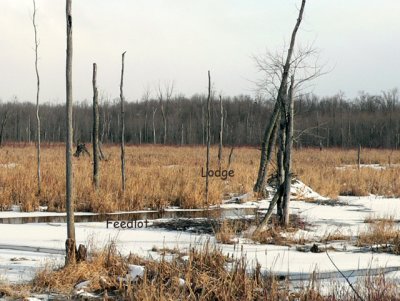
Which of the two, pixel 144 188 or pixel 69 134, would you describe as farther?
pixel 144 188

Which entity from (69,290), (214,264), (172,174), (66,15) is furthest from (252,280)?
(172,174)

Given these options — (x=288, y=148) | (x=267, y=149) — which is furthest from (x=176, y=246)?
(x=267, y=149)

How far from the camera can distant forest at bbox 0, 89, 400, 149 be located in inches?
2461

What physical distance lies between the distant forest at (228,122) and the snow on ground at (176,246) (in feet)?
140

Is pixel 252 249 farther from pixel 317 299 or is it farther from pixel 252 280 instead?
pixel 317 299

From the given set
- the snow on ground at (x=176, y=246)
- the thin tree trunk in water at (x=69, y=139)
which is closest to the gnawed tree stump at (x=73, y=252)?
the thin tree trunk in water at (x=69, y=139)

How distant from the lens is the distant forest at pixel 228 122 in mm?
62500

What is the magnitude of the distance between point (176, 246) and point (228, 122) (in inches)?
2753

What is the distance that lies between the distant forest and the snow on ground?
42690mm

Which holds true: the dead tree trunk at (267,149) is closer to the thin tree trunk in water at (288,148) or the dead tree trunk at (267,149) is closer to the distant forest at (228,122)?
the thin tree trunk in water at (288,148)

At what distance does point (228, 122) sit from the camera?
76.2 m

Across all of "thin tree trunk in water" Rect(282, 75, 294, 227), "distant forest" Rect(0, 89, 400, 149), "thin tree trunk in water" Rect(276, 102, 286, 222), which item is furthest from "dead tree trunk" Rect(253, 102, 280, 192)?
"distant forest" Rect(0, 89, 400, 149)

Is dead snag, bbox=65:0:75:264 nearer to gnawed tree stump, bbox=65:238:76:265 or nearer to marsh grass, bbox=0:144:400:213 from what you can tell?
gnawed tree stump, bbox=65:238:76:265

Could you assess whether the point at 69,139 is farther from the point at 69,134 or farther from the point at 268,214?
the point at 268,214
